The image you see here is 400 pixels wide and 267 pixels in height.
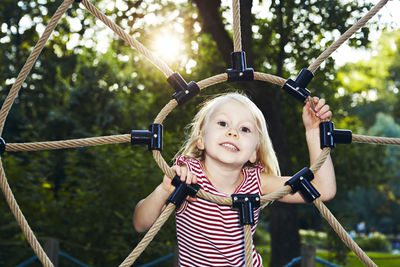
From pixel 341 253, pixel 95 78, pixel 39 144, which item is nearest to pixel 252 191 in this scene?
pixel 39 144

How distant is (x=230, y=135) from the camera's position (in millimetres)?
1479

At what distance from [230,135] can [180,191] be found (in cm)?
33

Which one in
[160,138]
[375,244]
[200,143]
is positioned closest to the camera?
[160,138]

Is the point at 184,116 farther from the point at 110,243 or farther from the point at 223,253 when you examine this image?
the point at 223,253

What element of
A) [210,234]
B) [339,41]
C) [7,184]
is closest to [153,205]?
[210,234]

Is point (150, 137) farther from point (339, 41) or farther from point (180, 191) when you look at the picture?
point (339, 41)

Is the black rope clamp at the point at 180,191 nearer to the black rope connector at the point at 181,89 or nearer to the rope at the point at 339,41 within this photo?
the black rope connector at the point at 181,89

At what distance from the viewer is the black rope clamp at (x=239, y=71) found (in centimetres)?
131

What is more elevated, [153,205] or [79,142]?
[79,142]

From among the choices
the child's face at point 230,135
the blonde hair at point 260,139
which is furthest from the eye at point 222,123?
the blonde hair at point 260,139

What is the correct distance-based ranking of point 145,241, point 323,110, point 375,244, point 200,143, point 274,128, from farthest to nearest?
point 375,244 < point 274,128 < point 200,143 < point 323,110 < point 145,241

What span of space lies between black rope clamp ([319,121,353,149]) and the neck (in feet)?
1.25

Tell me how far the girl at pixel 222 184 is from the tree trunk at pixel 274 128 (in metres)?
1.77

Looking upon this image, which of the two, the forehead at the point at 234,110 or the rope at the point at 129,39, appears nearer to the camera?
the rope at the point at 129,39
